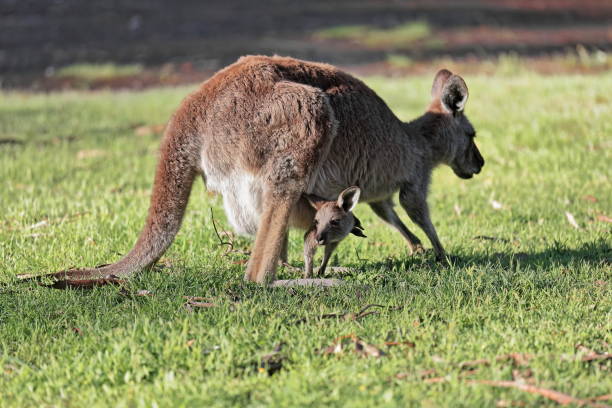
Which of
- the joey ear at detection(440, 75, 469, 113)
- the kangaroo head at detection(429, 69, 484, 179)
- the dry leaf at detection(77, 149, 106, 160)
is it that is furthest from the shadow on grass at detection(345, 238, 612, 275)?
the dry leaf at detection(77, 149, 106, 160)

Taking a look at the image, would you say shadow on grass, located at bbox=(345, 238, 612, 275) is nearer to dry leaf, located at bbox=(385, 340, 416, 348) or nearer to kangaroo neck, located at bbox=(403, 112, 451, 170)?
kangaroo neck, located at bbox=(403, 112, 451, 170)

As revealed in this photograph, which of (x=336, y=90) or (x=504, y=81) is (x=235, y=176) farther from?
(x=504, y=81)

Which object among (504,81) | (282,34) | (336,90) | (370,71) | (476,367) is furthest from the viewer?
(282,34)

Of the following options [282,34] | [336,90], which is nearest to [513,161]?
[336,90]

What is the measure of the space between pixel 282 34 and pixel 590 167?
11309 millimetres

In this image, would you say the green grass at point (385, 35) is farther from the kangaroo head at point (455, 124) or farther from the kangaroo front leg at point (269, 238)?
the kangaroo front leg at point (269, 238)

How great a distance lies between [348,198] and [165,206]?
946 millimetres

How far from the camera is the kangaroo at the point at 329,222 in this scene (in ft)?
14.8

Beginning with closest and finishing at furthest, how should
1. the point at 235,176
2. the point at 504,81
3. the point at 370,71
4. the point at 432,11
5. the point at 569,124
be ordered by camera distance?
the point at 235,176 < the point at 569,124 < the point at 504,81 < the point at 370,71 < the point at 432,11

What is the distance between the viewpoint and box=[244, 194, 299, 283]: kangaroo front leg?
4.34 metres

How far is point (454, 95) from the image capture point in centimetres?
543

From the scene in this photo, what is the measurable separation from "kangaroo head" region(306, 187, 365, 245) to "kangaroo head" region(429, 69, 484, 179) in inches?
44.9

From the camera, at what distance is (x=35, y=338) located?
3.68 metres

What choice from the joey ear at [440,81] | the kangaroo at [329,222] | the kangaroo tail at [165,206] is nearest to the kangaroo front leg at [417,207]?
the kangaroo at [329,222]
